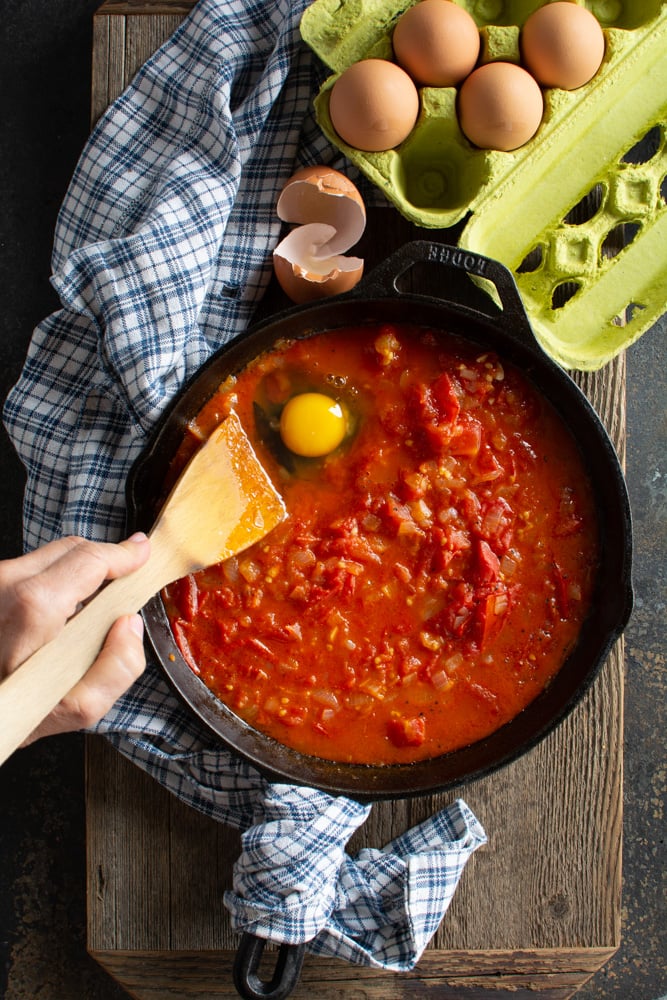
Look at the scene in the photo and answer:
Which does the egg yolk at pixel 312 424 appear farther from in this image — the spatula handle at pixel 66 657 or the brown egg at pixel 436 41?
the brown egg at pixel 436 41

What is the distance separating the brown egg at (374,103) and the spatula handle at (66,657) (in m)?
1.41

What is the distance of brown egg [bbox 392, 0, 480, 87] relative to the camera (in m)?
2.53

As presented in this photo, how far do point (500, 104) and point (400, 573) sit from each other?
1455 mm

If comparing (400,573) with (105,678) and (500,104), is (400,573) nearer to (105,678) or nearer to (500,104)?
(105,678)

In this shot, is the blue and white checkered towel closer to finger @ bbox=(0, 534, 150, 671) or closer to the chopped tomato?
the chopped tomato

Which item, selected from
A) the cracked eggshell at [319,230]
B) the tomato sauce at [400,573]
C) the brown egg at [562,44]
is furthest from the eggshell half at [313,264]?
the brown egg at [562,44]

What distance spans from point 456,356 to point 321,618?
973 millimetres

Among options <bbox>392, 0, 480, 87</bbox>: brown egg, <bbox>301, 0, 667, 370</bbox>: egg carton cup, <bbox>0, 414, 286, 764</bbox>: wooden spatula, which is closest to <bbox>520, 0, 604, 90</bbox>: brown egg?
<bbox>301, 0, 667, 370</bbox>: egg carton cup

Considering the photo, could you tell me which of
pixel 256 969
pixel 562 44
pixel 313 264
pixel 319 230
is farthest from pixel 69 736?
pixel 562 44

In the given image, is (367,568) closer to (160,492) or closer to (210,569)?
(210,569)

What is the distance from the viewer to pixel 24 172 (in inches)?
135

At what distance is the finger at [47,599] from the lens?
208cm

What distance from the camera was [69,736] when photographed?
3.37 metres

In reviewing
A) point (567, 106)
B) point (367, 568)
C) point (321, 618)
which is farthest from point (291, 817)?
point (567, 106)
